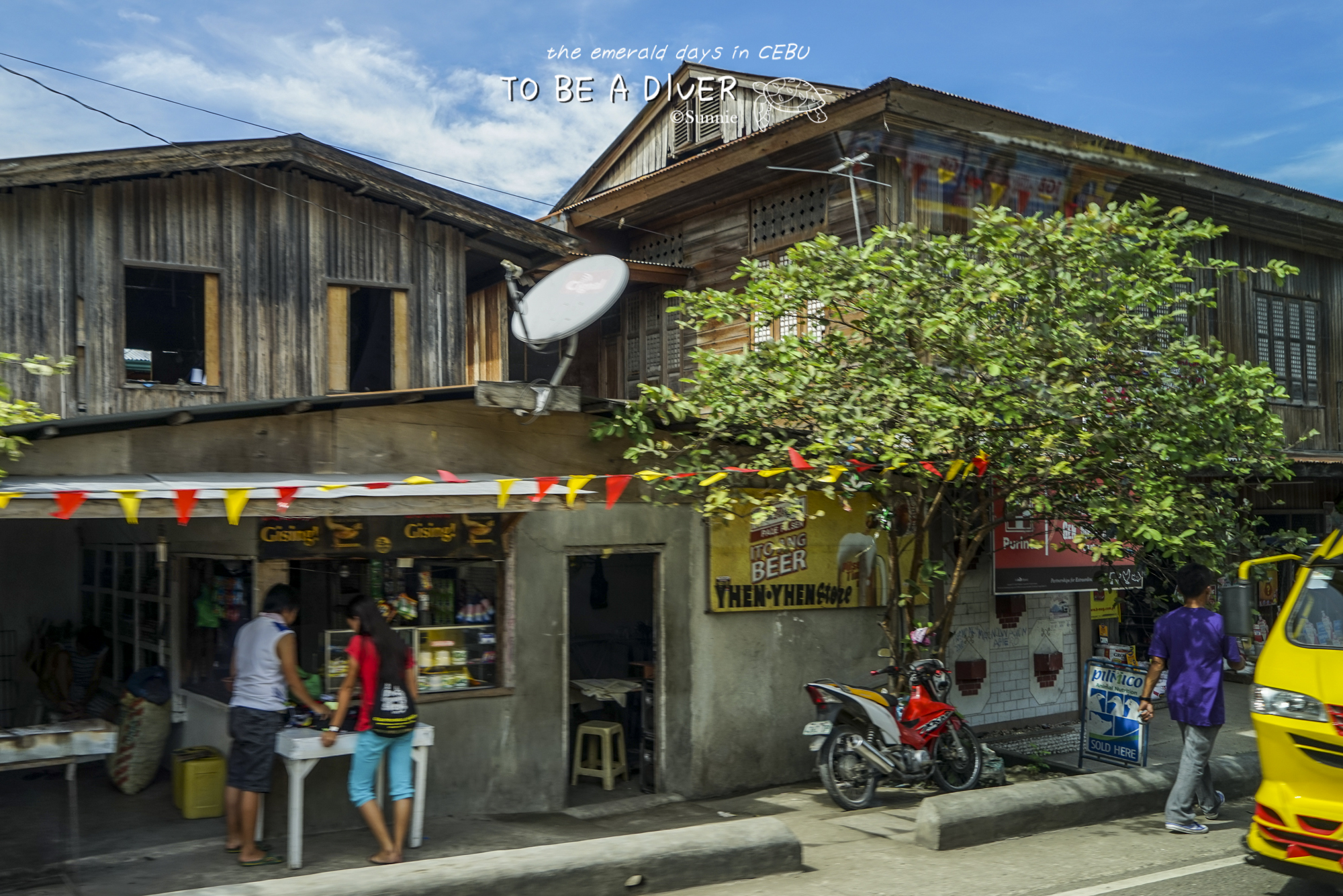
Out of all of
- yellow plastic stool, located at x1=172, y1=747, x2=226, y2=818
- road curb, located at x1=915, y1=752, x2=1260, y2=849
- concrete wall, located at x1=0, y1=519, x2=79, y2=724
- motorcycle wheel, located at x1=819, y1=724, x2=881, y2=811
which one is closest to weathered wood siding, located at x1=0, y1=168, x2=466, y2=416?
concrete wall, located at x1=0, y1=519, x2=79, y2=724

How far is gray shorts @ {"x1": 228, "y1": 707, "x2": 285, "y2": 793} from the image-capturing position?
291 inches

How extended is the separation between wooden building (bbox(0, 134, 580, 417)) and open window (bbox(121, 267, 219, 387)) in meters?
0.02

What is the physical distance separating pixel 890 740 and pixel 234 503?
5588mm

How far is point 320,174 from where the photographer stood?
13234mm

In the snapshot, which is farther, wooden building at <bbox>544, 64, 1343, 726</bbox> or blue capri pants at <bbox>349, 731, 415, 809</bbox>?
wooden building at <bbox>544, 64, 1343, 726</bbox>

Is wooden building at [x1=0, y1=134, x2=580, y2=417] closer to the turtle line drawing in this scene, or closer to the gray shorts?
the turtle line drawing

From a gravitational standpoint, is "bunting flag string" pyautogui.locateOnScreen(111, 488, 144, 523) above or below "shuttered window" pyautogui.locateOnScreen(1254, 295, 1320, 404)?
below

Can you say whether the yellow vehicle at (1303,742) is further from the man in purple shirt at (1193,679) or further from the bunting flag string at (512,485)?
the bunting flag string at (512,485)

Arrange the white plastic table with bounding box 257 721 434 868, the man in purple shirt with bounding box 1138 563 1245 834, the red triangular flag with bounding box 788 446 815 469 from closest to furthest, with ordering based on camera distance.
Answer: the white plastic table with bounding box 257 721 434 868 < the man in purple shirt with bounding box 1138 563 1245 834 < the red triangular flag with bounding box 788 446 815 469

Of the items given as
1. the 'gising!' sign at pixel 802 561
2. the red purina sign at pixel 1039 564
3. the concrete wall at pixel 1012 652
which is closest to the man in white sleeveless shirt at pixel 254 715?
the 'gising!' sign at pixel 802 561

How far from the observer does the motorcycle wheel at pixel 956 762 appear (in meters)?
9.59

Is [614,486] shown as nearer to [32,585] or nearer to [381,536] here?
[381,536]

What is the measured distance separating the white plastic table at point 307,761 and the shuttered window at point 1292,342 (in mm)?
14689

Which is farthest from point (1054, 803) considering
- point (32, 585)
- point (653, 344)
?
point (32, 585)
